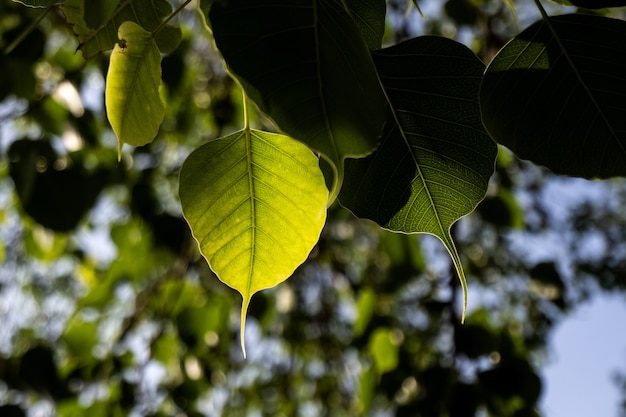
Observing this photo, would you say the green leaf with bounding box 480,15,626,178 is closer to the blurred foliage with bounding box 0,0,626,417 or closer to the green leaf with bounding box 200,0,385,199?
the green leaf with bounding box 200,0,385,199

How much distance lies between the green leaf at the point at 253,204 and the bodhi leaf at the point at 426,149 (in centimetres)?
4

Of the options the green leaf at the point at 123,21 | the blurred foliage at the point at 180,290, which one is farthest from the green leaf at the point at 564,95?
the blurred foliage at the point at 180,290

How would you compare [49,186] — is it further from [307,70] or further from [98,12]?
[307,70]

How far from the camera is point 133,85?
Answer: 0.49m

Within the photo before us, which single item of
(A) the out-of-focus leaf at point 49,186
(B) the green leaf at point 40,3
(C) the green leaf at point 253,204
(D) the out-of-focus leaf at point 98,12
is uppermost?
(D) the out-of-focus leaf at point 98,12

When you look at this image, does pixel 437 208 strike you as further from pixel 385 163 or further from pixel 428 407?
pixel 428 407

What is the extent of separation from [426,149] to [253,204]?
14 centimetres

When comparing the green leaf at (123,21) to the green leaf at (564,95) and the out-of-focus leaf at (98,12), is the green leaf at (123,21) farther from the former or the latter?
the green leaf at (564,95)

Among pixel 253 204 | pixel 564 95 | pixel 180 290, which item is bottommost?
pixel 180 290

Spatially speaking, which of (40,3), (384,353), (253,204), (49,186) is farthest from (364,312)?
(40,3)

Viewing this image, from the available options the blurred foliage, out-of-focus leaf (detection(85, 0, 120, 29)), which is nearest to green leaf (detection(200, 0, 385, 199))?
out-of-focus leaf (detection(85, 0, 120, 29))


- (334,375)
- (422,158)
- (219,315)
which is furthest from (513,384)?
(334,375)

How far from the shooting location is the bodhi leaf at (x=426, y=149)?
502mm

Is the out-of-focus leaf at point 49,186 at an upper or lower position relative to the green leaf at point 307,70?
lower
